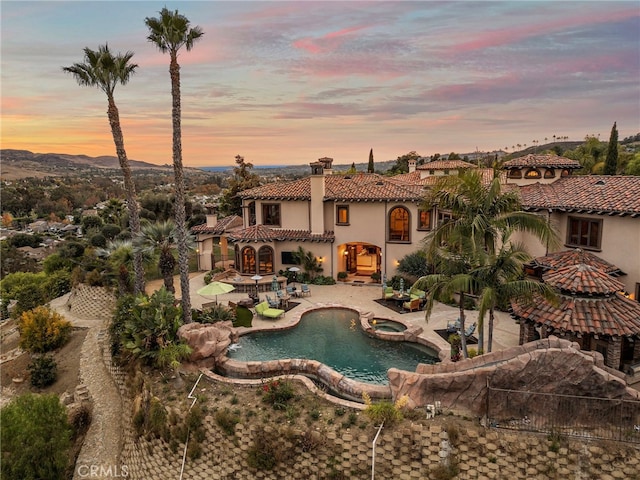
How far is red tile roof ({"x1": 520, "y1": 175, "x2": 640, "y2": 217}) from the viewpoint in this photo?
15.9 m

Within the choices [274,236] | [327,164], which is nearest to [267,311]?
[274,236]

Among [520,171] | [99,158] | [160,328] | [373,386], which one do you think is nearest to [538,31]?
[520,171]

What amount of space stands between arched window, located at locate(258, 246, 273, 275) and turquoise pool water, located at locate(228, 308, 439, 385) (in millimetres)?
8524

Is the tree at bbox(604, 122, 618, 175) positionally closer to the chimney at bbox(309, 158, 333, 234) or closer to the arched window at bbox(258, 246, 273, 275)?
the chimney at bbox(309, 158, 333, 234)

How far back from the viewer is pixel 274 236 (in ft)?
89.1

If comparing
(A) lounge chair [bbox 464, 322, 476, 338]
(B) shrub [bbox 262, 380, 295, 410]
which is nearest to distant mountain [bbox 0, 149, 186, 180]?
(A) lounge chair [bbox 464, 322, 476, 338]

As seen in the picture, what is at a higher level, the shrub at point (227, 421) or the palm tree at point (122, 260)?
the palm tree at point (122, 260)

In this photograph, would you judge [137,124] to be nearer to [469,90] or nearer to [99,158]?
[469,90]

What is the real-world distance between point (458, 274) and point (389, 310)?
8001 millimetres

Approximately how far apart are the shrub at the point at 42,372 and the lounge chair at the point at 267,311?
1047cm

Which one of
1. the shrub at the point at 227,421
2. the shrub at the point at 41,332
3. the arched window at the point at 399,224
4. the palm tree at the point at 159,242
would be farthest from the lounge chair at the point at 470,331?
the shrub at the point at 41,332

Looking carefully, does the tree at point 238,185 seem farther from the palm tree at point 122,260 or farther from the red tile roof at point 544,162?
the red tile roof at point 544,162

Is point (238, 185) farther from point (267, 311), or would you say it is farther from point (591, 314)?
point (591, 314)

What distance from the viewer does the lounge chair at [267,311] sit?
19656mm
